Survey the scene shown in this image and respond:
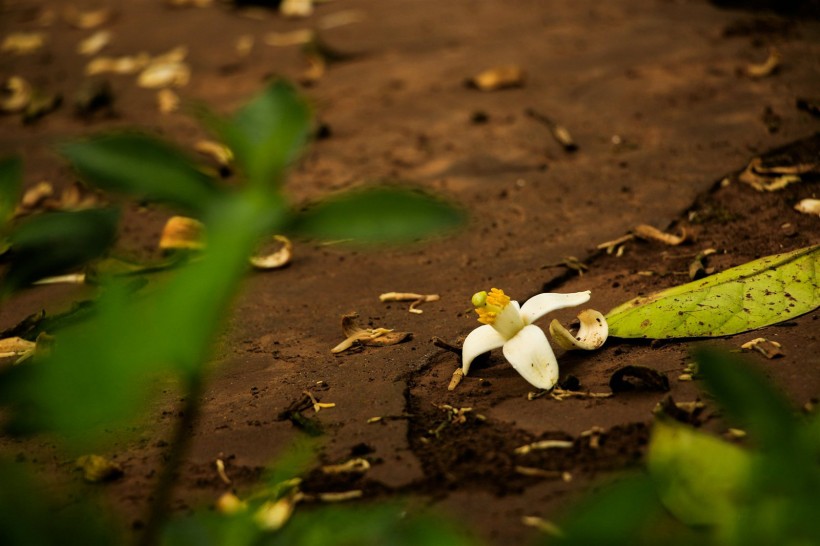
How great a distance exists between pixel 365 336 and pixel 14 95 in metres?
2.81

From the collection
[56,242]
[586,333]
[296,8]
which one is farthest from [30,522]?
[296,8]

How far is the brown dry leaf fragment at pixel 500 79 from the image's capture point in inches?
125

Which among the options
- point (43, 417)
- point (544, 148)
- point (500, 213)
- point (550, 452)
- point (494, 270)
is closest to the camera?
point (43, 417)

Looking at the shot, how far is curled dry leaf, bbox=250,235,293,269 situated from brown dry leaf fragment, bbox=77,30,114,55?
2.54 metres

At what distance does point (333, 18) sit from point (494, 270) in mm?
2619

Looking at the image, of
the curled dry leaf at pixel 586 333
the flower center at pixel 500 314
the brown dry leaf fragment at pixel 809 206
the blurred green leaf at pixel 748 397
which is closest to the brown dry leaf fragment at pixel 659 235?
the brown dry leaf fragment at pixel 809 206

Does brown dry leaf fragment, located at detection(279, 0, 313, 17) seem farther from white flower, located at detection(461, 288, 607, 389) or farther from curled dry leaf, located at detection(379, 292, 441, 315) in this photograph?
white flower, located at detection(461, 288, 607, 389)

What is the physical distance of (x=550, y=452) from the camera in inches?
47.8

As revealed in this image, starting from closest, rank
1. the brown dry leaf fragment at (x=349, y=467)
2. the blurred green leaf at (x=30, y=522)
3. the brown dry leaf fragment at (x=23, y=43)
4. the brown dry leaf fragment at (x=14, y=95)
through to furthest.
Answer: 1. the blurred green leaf at (x=30, y=522)
2. the brown dry leaf fragment at (x=349, y=467)
3. the brown dry leaf fragment at (x=14, y=95)
4. the brown dry leaf fragment at (x=23, y=43)

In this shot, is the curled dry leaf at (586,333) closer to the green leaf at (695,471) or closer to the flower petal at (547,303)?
the flower petal at (547,303)

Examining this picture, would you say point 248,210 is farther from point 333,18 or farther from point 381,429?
point 333,18

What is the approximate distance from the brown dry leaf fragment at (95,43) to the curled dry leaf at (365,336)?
10.1 feet

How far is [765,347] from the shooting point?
1402mm

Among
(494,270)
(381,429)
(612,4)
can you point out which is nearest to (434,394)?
(381,429)
